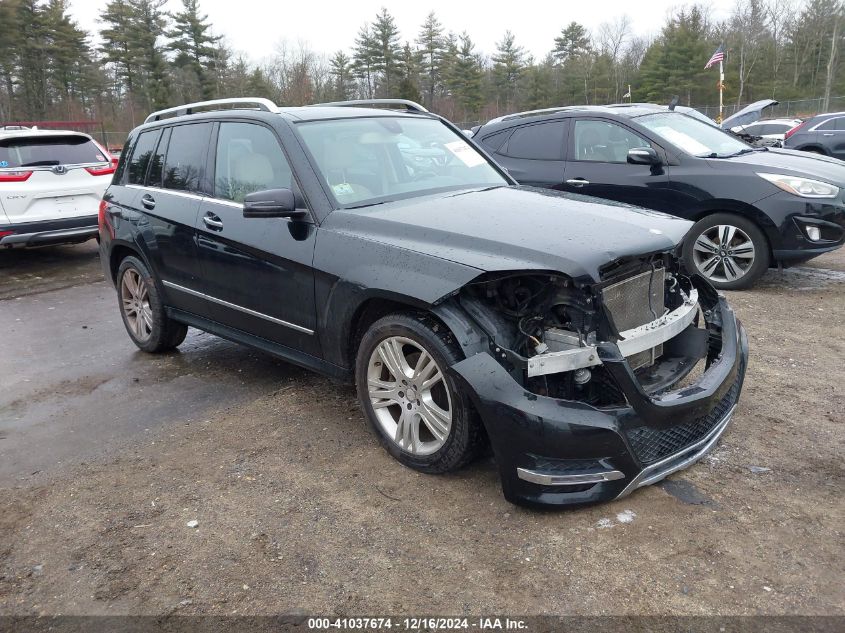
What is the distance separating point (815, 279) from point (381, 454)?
5.56 metres

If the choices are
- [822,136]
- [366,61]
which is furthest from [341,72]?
[822,136]

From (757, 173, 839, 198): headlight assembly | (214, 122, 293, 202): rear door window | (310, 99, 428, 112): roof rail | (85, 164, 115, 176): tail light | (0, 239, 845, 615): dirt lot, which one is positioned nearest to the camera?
(0, 239, 845, 615): dirt lot

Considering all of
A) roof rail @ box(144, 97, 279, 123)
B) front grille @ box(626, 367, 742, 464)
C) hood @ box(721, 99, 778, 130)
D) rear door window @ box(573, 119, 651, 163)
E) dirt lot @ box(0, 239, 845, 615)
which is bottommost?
dirt lot @ box(0, 239, 845, 615)

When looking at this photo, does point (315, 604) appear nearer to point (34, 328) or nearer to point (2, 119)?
point (34, 328)

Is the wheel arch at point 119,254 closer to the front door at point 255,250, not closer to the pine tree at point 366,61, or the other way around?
the front door at point 255,250

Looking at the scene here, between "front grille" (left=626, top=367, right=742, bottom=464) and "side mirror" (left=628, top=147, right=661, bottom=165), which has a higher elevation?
"side mirror" (left=628, top=147, right=661, bottom=165)

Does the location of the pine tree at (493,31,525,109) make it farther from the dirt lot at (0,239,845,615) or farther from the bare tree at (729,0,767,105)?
the dirt lot at (0,239,845,615)

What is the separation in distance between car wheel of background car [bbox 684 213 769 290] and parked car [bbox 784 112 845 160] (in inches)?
481

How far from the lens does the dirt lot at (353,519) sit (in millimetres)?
2562

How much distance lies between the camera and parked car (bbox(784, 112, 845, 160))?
1688 cm

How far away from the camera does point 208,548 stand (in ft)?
9.61

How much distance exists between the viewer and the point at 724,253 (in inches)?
263

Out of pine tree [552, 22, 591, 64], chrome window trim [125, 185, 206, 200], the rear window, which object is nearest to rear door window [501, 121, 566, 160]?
chrome window trim [125, 185, 206, 200]

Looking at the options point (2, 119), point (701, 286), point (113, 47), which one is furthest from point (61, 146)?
point (113, 47)
